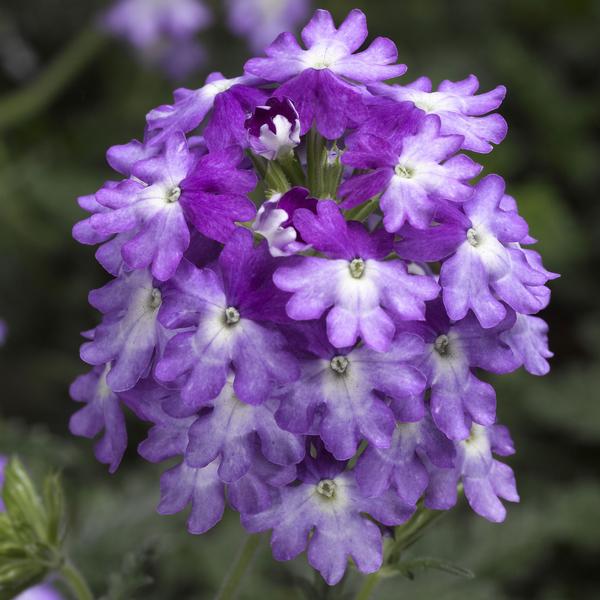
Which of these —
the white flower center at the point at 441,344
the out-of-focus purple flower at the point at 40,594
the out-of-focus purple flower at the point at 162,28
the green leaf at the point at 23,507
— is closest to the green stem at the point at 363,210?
the white flower center at the point at 441,344

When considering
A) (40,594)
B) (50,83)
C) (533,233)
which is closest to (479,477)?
(40,594)

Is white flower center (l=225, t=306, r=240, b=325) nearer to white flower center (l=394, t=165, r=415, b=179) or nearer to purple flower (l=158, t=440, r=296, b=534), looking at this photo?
purple flower (l=158, t=440, r=296, b=534)

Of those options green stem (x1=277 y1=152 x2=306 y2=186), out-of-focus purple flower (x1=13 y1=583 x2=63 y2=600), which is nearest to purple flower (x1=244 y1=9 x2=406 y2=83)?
green stem (x1=277 y1=152 x2=306 y2=186)

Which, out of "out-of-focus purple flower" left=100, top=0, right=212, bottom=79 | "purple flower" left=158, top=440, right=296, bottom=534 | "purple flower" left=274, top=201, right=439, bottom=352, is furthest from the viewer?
"out-of-focus purple flower" left=100, top=0, right=212, bottom=79

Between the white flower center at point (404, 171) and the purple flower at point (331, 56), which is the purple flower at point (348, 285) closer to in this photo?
the white flower center at point (404, 171)

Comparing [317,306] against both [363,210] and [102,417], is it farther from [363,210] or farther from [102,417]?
[102,417]

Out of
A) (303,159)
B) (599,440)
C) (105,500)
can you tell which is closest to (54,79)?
(105,500)
